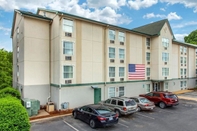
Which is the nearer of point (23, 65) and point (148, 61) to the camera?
point (23, 65)

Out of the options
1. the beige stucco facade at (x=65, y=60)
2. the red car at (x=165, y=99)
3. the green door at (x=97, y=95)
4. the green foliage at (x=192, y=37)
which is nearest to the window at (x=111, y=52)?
the beige stucco facade at (x=65, y=60)

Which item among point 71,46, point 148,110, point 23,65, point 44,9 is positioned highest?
point 44,9

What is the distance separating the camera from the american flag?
21870mm

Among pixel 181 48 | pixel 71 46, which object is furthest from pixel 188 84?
pixel 71 46

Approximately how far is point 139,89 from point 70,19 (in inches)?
574

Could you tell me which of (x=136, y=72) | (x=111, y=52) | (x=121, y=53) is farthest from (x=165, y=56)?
(x=111, y=52)

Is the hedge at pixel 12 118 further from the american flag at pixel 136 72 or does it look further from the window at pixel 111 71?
the american flag at pixel 136 72

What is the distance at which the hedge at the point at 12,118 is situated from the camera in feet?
25.0

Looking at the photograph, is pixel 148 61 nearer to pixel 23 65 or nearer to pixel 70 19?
pixel 70 19

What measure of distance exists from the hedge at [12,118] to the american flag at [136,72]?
1626 cm

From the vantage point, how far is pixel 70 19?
16.2 metres

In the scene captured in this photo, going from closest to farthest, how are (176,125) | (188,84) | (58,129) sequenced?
(58,129) → (176,125) → (188,84)

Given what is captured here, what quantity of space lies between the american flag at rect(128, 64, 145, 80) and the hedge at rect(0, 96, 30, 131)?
1626cm

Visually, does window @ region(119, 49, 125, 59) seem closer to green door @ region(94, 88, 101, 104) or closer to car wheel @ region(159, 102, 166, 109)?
green door @ region(94, 88, 101, 104)
